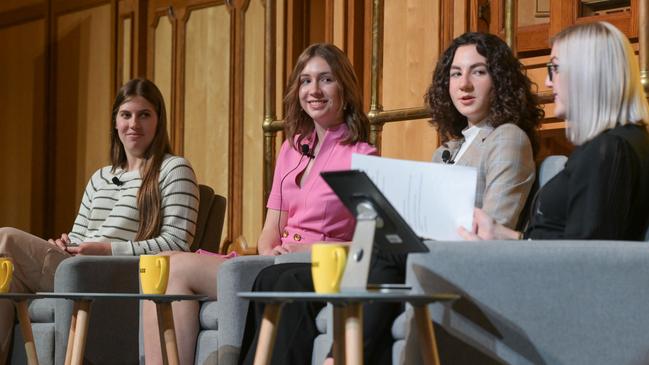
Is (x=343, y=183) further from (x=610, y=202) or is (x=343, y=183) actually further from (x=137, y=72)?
(x=137, y=72)

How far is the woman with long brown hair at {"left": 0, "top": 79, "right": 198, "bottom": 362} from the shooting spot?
365cm

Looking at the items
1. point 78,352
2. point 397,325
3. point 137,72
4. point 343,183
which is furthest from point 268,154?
point 343,183

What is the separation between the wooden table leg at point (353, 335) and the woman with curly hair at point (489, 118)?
96cm

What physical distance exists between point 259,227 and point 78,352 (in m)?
2.62

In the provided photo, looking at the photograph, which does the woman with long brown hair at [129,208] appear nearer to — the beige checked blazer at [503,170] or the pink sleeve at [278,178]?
the pink sleeve at [278,178]

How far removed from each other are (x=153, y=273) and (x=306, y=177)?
84 centimetres

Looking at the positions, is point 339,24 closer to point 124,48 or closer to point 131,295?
point 124,48

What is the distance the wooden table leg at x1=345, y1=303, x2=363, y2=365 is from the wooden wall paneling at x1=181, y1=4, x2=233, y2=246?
12.3 ft

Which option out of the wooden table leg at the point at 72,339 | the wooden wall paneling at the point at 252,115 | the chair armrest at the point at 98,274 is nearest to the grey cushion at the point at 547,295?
the wooden table leg at the point at 72,339

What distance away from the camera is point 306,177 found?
11.2 feet

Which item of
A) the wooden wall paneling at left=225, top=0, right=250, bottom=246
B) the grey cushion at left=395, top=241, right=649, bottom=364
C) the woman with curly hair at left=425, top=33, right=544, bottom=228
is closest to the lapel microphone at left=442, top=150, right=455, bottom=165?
the woman with curly hair at left=425, top=33, right=544, bottom=228

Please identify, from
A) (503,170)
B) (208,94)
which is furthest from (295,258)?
(208,94)

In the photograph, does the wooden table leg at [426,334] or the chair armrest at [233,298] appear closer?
A: the wooden table leg at [426,334]

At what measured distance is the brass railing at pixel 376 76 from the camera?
339 cm
